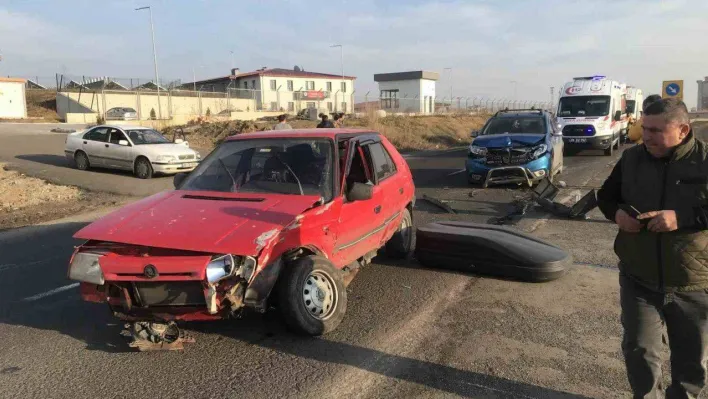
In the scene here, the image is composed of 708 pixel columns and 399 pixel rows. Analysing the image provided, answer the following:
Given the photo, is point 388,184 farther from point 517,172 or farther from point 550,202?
Result: point 517,172

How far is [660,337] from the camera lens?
2805 mm

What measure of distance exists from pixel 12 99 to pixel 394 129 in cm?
3387

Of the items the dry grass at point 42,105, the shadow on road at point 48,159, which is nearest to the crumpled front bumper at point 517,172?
the shadow on road at point 48,159

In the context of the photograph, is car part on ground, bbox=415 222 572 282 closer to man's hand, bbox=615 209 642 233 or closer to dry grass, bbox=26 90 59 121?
man's hand, bbox=615 209 642 233

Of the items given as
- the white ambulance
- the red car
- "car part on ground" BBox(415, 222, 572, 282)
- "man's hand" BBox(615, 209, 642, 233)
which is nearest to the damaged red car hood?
the red car

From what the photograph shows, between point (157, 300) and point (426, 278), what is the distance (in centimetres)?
296

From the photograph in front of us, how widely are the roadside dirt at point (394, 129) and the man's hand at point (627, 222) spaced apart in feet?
68.7

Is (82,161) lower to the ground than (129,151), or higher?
lower

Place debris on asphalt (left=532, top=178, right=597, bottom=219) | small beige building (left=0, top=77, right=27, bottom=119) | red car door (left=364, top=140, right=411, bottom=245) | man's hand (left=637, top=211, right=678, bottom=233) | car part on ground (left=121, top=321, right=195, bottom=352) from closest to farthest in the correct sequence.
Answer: man's hand (left=637, top=211, right=678, bottom=233) → car part on ground (left=121, top=321, right=195, bottom=352) → red car door (left=364, top=140, right=411, bottom=245) → debris on asphalt (left=532, top=178, right=597, bottom=219) → small beige building (left=0, top=77, right=27, bottom=119)

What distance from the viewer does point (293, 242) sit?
4086 millimetres

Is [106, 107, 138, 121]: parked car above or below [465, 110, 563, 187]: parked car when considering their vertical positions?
above

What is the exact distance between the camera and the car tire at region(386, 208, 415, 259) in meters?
6.43

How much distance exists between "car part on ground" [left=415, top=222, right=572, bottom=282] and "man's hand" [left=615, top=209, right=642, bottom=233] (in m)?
2.82

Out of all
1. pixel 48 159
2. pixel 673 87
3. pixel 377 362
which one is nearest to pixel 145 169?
pixel 48 159
